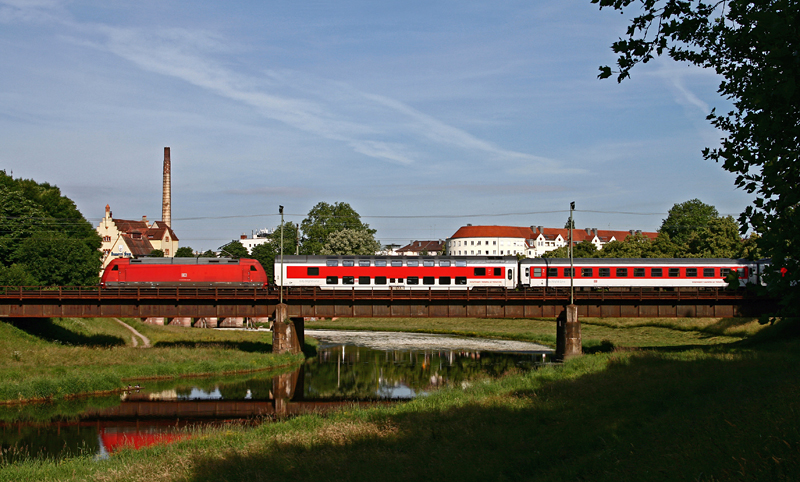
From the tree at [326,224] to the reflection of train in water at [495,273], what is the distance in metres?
64.4

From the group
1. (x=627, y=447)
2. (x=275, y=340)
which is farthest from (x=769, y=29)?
(x=275, y=340)

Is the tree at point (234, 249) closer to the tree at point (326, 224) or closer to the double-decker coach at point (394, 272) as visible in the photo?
the tree at point (326, 224)

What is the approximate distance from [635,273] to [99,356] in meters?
43.1

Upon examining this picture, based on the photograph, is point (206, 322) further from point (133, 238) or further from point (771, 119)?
point (771, 119)

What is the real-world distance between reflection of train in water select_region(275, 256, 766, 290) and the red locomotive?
414 cm

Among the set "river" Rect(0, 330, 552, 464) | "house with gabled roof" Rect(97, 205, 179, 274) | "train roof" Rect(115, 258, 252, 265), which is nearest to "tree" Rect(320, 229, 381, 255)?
"house with gabled roof" Rect(97, 205, 179, 274)

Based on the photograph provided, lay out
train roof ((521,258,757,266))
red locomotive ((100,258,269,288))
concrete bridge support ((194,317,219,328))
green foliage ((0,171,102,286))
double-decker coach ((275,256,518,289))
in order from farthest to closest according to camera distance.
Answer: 1. concrete bridge support ((194,317,219,328))
2. green foliage ((0,171,102,286))
3. red locomotive ((100,258,269,288))
4. train roof ((521,258,757,266))
5. double-decker coach ((275,256,518,289))

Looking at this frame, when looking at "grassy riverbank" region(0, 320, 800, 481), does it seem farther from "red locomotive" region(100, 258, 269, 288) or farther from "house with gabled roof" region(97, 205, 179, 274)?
"house with gabled roof" region(97, 205, 179, 274)

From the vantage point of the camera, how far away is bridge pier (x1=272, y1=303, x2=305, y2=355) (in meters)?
48.6

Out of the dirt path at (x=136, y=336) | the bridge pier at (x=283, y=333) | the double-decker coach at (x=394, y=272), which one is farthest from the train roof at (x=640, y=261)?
the dirt path at (x=136, y=336)

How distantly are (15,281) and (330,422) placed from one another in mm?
51133

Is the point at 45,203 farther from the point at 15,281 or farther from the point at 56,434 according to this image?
the point at 56,434

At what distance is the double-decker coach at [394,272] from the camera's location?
2092 inches

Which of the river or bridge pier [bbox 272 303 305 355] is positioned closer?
the river
